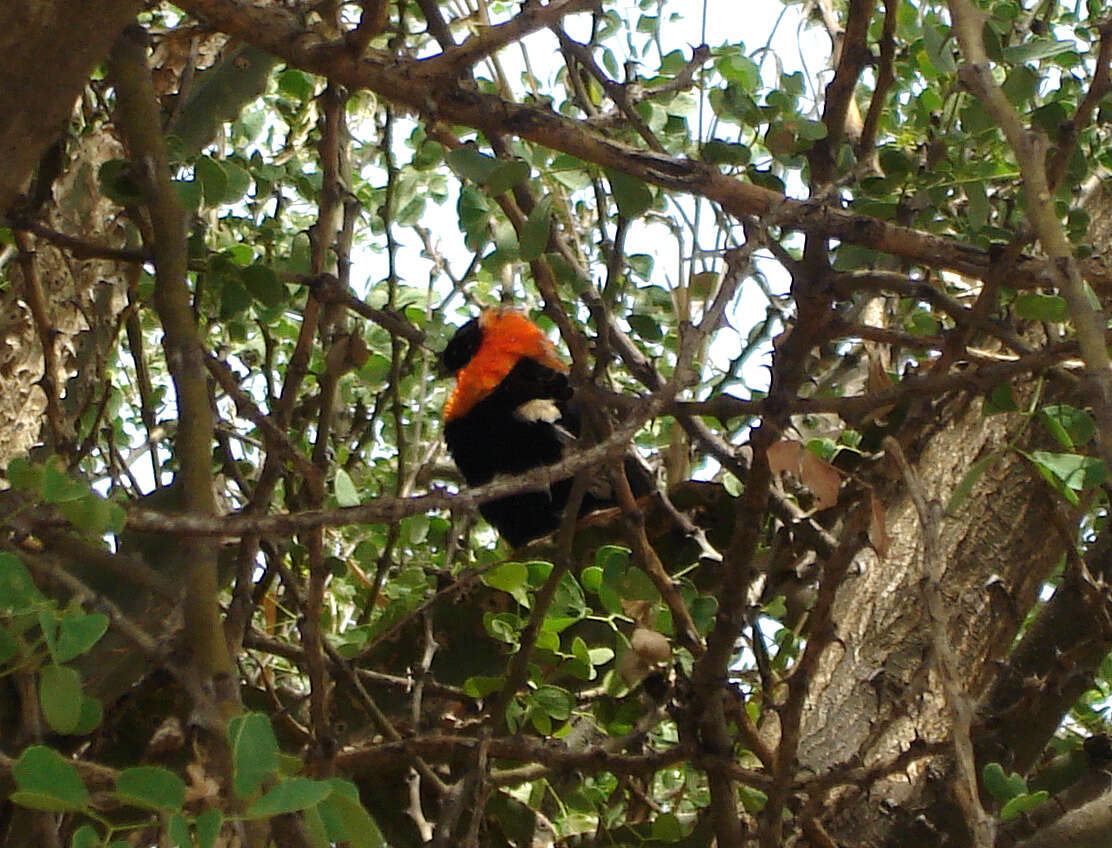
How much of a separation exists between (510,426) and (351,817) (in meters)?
2.14

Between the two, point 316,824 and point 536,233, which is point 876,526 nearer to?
point 536,233

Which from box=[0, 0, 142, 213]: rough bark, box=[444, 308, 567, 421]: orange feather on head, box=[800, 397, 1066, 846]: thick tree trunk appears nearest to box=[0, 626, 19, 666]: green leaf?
box=[0, 0, 142, 213]: rough bark

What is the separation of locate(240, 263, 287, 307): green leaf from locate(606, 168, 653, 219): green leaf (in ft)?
1.29

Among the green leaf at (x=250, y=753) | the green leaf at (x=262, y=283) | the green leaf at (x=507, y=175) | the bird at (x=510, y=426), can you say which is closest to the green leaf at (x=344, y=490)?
the green leaf at (x=262, y=283)

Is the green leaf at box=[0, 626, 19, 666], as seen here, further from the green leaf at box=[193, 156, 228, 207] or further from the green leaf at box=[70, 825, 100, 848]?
the green leaf at box=[193, 156, 228, 207]

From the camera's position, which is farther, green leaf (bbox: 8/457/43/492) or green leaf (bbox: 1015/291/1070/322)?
green leaf (bbox: 1015/291/1070/322)

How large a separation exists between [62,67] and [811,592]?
125cm

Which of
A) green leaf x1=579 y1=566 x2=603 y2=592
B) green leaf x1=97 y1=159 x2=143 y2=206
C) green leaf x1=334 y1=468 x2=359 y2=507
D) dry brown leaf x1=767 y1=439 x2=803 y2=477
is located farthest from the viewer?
green leaf x1=579 y1=566 x2=603 y2=592

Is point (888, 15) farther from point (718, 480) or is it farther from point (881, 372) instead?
point (718, 480)

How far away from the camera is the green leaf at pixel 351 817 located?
81 centimetres

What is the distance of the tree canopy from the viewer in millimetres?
959

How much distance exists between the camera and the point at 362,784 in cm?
172

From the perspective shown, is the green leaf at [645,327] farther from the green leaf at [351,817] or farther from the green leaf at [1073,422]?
the green leaf at [351,817]

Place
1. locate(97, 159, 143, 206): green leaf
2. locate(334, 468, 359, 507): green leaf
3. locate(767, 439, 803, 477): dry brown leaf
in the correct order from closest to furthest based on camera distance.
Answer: locate(767, 439, 803, 477): dry brown leaf, locate(97, 159, 143, 206): green leaf, locate(334, 468, 359, 507): green leaf
